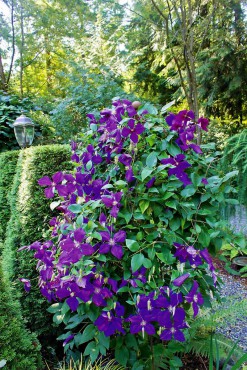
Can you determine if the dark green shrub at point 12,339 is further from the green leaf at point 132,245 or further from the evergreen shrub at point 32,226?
the green leaf at point 132,245

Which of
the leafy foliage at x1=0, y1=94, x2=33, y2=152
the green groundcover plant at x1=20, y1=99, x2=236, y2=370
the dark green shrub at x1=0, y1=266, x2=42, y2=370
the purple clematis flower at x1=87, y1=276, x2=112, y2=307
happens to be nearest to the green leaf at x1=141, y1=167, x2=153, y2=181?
the green groundcover plant at x1=20, y1=99, x2=236, y2=370

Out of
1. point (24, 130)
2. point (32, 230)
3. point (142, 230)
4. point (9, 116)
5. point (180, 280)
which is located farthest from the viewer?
point (9, 116)

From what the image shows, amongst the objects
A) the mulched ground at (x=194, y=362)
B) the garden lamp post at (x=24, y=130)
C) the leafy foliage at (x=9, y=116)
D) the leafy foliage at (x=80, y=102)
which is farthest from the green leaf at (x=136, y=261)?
the leafy foliage at (x=9, y=116)

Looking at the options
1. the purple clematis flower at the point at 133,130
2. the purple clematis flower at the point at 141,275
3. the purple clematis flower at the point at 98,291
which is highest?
the purple clematis flower at the point at 133,130

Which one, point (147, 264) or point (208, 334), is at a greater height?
point (147, 264)

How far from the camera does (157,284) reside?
119 cm

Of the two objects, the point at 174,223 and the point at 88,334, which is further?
the point at 88,334

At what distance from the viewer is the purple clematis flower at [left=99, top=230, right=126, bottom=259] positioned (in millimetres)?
1058

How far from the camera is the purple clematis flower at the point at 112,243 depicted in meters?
1.06

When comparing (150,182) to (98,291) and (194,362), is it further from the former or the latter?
(194,362)

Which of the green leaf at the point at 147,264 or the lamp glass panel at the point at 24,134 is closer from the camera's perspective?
the green leaf at the point at 147,264

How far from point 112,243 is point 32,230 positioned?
1058 mm

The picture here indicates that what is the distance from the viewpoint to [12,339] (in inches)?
49.6

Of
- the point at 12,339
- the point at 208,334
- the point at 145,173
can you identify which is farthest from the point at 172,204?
the point at 208,334
